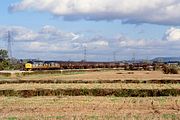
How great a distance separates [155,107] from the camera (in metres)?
27.9

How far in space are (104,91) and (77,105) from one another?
13.6 meters

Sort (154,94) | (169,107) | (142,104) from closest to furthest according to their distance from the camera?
(169,107) → (142,104) → (154,94)

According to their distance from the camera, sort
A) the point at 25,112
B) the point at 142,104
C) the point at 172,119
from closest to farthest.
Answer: the point at 172,119 < the point at 25,112 < the point at 142,104

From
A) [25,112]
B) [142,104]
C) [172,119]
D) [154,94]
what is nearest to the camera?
[172,119]

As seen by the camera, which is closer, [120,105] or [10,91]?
[120,105]

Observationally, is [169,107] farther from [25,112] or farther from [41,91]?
[41,91]


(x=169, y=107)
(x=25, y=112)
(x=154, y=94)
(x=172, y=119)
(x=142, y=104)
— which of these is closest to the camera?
(x=172, y=119)

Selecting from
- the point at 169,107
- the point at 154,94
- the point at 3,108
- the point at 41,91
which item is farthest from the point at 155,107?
the point at 41,91

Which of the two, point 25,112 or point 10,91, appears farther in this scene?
point 10,91

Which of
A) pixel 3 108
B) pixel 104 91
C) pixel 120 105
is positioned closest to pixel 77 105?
pixel 120 105

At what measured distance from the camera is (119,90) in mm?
42438

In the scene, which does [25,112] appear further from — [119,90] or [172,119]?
[119,90]

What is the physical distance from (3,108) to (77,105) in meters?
4.64

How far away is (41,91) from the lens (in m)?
42.5
